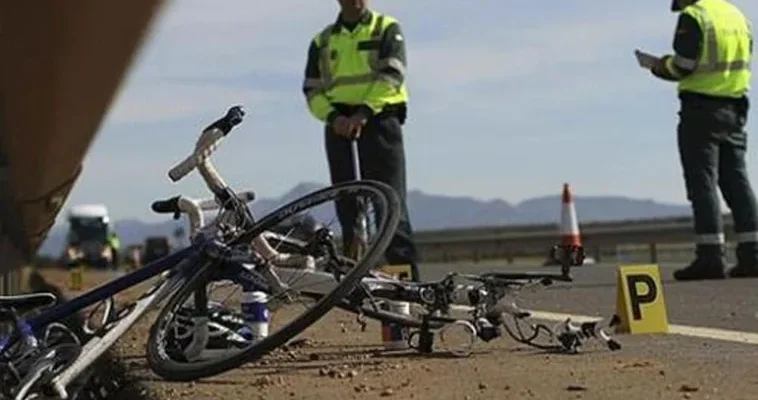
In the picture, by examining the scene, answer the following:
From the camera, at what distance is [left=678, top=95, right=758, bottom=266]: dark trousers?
35.2 feet

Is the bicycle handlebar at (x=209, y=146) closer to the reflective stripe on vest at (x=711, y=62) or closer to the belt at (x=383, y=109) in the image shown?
the belt at (x=383, y=109)

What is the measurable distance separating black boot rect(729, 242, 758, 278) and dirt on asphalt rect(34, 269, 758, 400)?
4.45 metres

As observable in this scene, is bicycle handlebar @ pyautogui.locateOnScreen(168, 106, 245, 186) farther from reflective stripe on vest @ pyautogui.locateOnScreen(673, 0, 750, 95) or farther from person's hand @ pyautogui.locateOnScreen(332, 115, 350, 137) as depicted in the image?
reflective stripe on vest @ pyautogui.locateOnScreen(673, 0, 750, 95)

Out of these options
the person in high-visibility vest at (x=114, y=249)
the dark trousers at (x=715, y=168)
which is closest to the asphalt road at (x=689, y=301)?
the dark trousers at (x=715, y=168)

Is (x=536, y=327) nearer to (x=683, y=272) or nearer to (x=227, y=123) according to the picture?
(x=227, y=123)

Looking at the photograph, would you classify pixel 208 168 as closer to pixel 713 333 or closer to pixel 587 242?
pixel 713 333

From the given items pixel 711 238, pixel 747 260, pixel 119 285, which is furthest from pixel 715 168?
pixel 119 285

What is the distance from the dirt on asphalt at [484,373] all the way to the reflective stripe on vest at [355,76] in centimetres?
241

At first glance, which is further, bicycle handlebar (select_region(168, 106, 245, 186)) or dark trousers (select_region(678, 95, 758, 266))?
dark trousers (select_region(678, 95, 758, 266))

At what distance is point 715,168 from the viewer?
10852 millimetres

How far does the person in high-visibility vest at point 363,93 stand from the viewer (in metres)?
8.66

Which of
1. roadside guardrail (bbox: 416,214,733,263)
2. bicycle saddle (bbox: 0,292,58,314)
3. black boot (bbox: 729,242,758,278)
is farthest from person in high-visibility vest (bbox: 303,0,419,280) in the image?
roadside guardrail (bbox: 416,214,733,263)

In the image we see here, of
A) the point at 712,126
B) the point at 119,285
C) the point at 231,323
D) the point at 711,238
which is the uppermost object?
the point at 712,126

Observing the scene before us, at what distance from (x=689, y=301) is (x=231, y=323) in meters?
3.65
